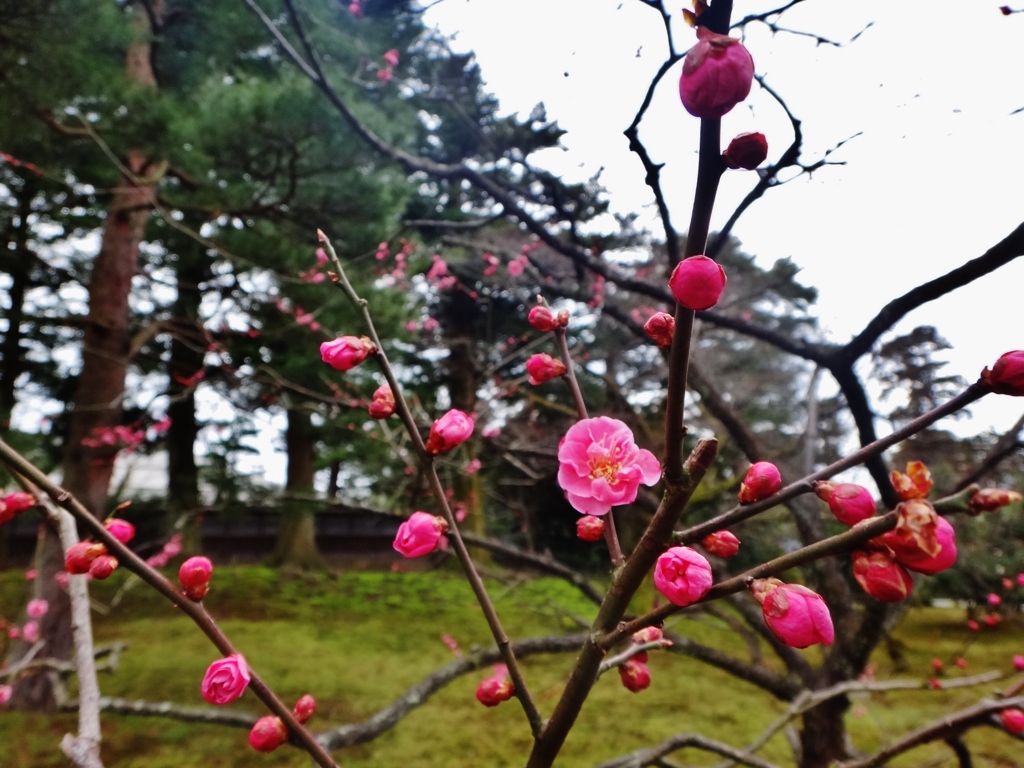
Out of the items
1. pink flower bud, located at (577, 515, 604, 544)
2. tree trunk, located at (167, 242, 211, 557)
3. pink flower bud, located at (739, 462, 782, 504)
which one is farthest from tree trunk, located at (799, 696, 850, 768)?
tree trunk, located at (167, 242, 211, 557)

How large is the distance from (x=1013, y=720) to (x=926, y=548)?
1.42 m

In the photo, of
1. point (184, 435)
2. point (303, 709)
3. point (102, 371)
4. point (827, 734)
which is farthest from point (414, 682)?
point (184, 435)

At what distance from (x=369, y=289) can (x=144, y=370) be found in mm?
3304

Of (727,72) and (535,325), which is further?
(535,325)

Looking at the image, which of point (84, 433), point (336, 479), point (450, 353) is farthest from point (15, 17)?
point (336, 479)

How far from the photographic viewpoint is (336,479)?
9.16 metres

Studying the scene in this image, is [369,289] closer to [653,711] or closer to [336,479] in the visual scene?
[653,711]

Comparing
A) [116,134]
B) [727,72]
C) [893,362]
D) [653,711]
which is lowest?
[653,711]

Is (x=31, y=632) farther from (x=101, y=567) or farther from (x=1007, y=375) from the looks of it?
(x=1007, y=375)

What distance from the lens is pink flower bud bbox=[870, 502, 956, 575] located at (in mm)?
293

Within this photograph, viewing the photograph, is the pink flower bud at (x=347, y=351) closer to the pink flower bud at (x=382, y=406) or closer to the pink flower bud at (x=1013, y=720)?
the pink flower bud at (x=382, y=406)

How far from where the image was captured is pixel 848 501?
395 millimetres

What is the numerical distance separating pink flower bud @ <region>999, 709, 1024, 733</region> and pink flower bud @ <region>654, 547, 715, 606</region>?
3.64 feet

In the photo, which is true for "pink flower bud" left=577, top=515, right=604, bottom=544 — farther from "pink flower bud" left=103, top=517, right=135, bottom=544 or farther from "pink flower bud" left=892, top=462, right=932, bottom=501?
"pink flower bud" left=103, top=517, right=135, bottom=544
